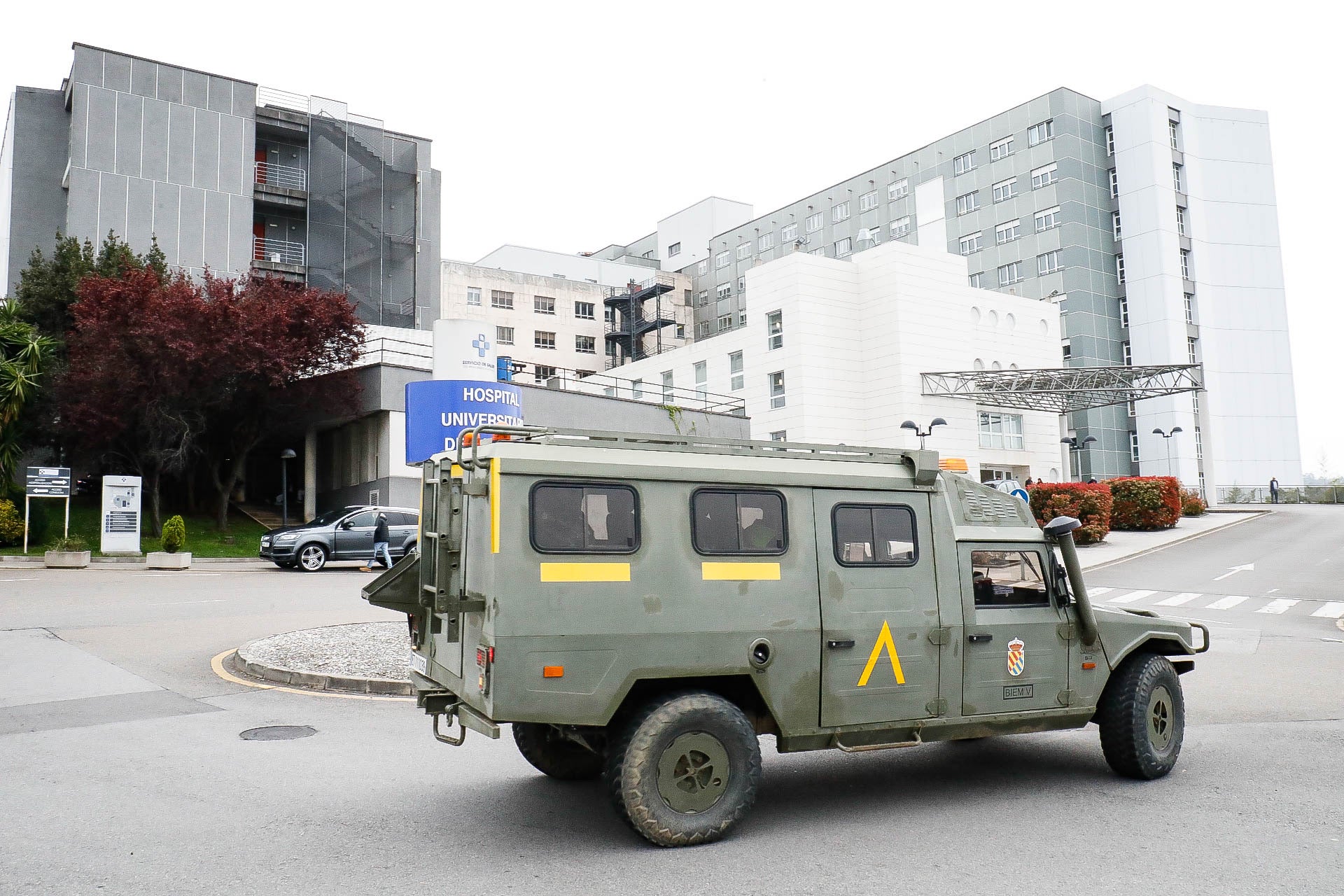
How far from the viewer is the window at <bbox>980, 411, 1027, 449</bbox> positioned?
51241 millimetres

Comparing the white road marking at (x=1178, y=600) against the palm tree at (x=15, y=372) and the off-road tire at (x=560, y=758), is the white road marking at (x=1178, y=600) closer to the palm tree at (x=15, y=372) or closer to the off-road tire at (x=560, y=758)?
the off-road tire at (x=560, y=758)

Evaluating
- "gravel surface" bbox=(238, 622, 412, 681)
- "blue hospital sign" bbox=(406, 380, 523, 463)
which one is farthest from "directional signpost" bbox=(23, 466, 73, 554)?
"blue hospital sign" bbox=(406, 380, 523, 463)

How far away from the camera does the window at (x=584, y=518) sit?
209 inches

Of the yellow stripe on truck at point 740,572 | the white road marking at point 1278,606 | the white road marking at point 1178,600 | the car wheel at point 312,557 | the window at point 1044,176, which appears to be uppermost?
the window at point 1044,176

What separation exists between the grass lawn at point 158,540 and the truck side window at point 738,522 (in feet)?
85.6

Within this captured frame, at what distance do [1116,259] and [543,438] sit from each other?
212 feet

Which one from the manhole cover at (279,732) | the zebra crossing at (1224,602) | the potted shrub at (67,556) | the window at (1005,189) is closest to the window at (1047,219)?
the window at (1005,189)

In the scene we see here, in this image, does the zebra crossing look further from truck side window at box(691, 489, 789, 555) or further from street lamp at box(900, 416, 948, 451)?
truck side window at box(691, 489, 789, 555)

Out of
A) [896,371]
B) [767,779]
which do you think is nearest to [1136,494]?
[896,371]

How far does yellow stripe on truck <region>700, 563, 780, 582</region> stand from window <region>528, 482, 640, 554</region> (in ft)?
1.52

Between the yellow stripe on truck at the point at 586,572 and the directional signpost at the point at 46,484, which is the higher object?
the directional signpost at the point at 46,484

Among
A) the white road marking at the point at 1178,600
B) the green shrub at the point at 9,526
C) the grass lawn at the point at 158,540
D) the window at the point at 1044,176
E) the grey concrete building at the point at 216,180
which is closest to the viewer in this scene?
the white road marking at the point at 1178,600

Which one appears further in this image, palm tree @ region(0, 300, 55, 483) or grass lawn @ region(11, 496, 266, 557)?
palm tree @ region(0, 300, 55, 483)

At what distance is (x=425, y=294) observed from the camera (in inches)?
2016
